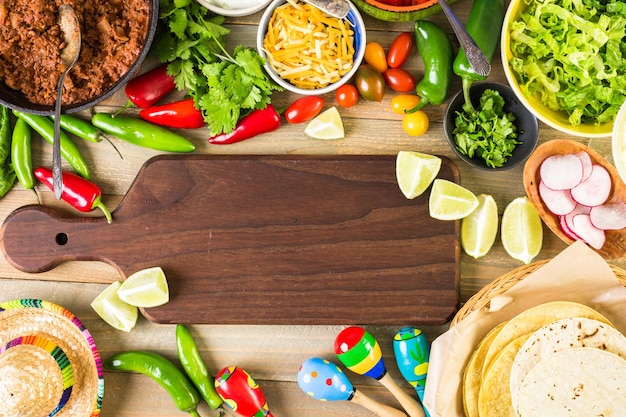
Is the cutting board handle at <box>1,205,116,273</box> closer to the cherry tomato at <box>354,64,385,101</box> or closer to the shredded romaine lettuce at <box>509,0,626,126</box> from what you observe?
the cherry tomato at <box>354,64,385,101</box>

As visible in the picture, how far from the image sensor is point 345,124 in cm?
234

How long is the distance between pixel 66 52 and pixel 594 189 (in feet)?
6.26

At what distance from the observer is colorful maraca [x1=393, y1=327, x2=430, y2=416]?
7.37 feet

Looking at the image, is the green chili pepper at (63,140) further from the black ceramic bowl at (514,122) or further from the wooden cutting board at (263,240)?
the black ceramic bowl at (514,122)

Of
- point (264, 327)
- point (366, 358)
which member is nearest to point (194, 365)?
point (264, 327)

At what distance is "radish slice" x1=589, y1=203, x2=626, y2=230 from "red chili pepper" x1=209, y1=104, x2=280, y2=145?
1.21 metres

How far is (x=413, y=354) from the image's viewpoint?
2.25m

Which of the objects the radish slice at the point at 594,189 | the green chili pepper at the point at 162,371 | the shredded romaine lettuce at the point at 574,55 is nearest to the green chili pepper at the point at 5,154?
the green chili pepper at the point at 162,371

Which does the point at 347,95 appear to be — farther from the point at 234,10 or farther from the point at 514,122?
the point at 514,122

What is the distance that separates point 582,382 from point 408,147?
3.36 ft

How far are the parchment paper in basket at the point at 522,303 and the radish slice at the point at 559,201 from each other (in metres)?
0.20

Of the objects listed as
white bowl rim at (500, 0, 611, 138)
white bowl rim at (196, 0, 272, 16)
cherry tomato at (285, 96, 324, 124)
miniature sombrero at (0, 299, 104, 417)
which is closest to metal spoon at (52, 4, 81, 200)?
white bowl rim at (196, 0, 272, 16)

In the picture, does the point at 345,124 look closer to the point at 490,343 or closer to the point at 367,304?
the point at 367,304

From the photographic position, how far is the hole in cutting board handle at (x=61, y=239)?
2.32m
